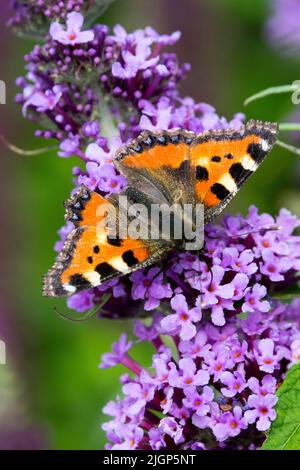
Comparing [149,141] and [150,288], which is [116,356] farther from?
[149,141]

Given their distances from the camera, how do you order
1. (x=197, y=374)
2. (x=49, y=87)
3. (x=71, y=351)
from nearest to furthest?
(x=197, y=374), (x=49, y=87), (x=71, y=351)

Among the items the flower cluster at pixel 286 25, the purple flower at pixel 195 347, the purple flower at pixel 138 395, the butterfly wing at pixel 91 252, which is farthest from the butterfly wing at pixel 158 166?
the flower cluster at pixel 286 25

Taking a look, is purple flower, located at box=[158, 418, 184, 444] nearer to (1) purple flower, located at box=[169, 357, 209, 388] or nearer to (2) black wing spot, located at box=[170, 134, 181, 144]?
(1) purple flower, located at box=[169, 357, 209, 388]

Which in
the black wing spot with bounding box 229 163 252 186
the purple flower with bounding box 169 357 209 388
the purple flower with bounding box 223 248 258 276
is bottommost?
the purple flower with bounding box 169 357 209 388

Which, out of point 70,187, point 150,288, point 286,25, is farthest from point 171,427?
point 286,25

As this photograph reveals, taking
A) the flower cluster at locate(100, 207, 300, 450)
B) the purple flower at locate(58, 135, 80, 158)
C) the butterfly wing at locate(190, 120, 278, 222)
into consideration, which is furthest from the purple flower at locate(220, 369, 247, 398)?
the purple flower at locate(58, 135, 80, 158)

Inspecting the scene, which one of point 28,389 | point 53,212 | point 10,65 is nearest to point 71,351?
point 28,389

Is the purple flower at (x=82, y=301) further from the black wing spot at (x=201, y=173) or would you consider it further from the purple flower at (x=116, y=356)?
the black wing spot at (x=201, y=173)

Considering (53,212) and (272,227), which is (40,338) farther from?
(272,227)
